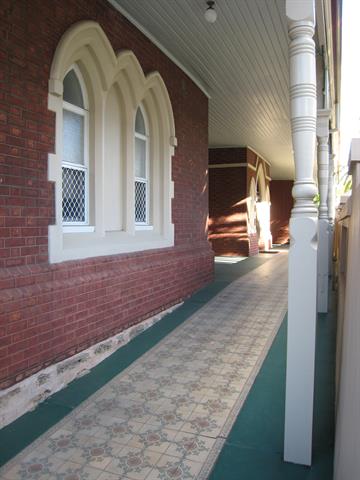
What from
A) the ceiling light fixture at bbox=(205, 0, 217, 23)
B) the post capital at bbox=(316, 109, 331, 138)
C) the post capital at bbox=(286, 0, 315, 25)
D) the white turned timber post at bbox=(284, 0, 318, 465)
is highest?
the ceiling light fixture at bbox=(205, 0, 217, 23)

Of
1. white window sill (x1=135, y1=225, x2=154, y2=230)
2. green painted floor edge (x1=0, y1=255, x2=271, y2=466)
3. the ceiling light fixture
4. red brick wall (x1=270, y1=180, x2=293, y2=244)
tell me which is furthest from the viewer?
red brick wall (x1=270, y1=180, x2=293, y2=244)

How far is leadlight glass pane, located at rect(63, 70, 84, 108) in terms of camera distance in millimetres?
4516

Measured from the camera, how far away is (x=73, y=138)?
457 centimetres

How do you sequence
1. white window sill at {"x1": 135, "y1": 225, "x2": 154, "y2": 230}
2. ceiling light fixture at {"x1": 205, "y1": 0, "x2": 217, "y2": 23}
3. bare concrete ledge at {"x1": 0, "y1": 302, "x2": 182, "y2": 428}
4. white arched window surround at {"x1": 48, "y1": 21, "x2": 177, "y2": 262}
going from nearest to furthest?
bare concrete ledge at {"x1": 0, "y1": 302, "x2": 182, "y2": 428}
white arched window surround at {"x1": 48, "y1": 21, "x2": 177, "y2": 262}
ceiling light fixture at {"x1": 205, "y1": 0, "x2": 217, "y2": 23}
white window sill at {"x1": 135, "y1": 225, "x2": 154, "y2": 230}

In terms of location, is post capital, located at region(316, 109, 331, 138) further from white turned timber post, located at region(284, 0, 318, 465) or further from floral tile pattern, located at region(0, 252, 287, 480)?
white turned timber post, located at region(284, 0, 318, 465)

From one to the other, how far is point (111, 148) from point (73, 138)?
2.62 feet

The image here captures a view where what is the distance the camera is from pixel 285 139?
13336mm

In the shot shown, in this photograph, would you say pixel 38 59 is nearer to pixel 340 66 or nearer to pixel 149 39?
pixel 149 39

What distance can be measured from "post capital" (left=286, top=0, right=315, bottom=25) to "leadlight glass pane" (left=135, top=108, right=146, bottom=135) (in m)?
3.78

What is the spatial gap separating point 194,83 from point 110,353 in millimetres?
5214

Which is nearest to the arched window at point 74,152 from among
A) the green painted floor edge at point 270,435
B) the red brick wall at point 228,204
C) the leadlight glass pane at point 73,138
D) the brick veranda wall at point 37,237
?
the leadlight glass pane at point 73,138

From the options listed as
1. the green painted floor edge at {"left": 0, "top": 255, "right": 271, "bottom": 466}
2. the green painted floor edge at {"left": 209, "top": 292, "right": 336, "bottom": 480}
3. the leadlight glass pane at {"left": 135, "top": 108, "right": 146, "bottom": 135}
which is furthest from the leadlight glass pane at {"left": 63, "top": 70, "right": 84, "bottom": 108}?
the green painted floor edge at {"left": 209, "top": 292, "right": 336, "bottom": 480}

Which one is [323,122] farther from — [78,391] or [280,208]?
[280,208]

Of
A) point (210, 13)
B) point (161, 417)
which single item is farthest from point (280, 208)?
point (161, 417)
